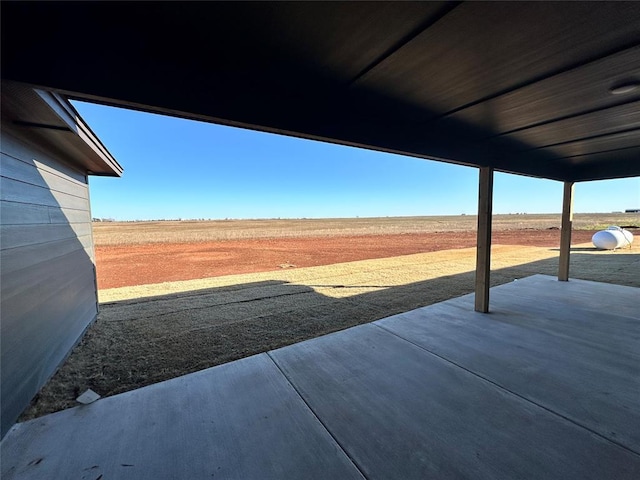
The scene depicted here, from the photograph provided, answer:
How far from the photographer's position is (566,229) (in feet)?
20.2

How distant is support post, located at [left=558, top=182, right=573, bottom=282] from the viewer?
19.7 ft

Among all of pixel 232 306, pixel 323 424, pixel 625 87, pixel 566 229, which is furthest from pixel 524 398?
pixel 566 229

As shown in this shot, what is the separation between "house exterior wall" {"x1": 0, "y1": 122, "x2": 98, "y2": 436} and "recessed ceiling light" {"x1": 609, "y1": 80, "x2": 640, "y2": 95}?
16.3ft

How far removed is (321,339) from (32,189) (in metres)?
3.44

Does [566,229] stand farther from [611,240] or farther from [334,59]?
[611,240]

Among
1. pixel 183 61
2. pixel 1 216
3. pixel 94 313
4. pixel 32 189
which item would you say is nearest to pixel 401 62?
pixel 183 61

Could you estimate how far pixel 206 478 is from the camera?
1.58 meters

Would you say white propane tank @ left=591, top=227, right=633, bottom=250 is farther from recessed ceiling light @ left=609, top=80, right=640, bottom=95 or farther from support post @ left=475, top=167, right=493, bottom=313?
recessed ceiling light @ left=609, top=80, right=640, bottom=95

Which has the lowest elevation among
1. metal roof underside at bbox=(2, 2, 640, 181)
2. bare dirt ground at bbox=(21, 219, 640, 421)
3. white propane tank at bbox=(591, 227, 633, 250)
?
bare dirt ground at bbox=(21, 219, 640, 421)

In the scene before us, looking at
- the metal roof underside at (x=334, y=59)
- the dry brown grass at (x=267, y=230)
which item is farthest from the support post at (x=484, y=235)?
the dry brown grass at (x=267, y=230)

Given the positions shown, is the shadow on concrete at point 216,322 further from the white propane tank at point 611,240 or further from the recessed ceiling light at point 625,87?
the white propane tank at point 611,240

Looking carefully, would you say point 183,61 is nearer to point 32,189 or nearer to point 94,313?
point 32,189

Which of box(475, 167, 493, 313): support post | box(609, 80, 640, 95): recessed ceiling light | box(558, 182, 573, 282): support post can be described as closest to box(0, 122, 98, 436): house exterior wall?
box(609, 80, 640, 95): recessed ceiling light

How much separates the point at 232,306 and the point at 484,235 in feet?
14.7
